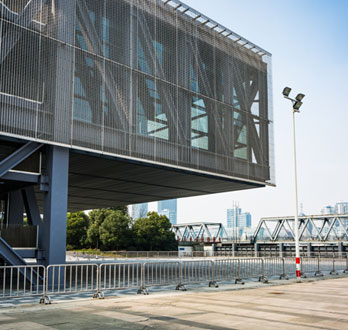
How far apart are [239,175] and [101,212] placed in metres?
50.3

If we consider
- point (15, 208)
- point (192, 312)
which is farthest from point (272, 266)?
point (15, 208)

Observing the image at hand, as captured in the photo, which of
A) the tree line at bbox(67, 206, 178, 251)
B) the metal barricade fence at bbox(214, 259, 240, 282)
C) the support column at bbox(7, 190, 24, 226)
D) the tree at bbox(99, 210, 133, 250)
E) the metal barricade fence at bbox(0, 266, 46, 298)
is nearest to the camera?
the metal barricade fence at bbox(0, 266, 46, 298)

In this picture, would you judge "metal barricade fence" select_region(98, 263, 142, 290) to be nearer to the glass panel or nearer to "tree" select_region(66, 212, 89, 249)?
the glass panel

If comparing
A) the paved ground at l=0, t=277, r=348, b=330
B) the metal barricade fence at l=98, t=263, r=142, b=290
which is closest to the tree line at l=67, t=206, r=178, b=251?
the metal barricade fence at l=98, t=263, r=142, b=290

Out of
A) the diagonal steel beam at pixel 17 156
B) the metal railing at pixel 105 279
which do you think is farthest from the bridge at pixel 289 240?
the diagonal steel beam at pixel 17 156

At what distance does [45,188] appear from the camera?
62.1 ft

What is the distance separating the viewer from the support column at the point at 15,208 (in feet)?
91.7

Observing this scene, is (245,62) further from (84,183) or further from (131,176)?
(84,183)

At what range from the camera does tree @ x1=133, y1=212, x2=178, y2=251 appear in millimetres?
70500

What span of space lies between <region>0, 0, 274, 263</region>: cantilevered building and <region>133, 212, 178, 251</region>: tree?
39093 millimetres

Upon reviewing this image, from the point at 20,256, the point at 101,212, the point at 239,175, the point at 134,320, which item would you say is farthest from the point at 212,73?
the point at 101,212

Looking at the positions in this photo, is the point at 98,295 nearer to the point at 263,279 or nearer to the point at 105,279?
the point at 105,279

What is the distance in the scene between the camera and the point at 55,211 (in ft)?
61.6

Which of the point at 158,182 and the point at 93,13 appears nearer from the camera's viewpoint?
the point at 93,13
